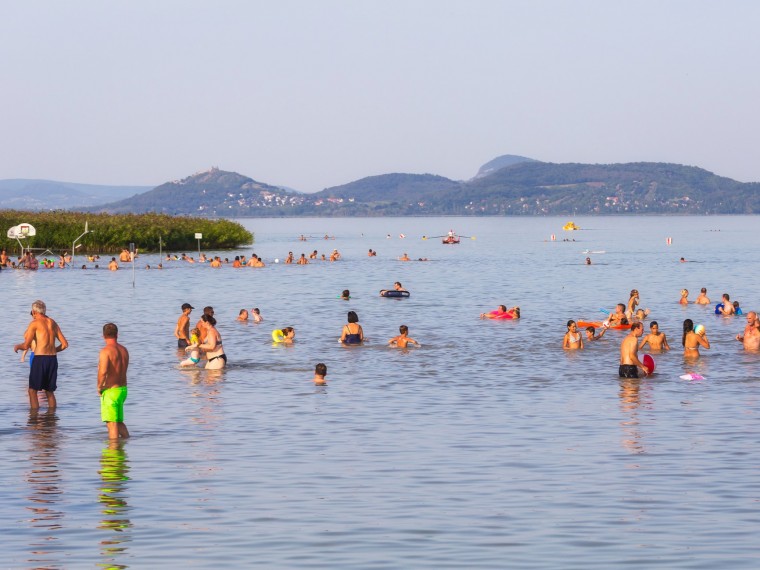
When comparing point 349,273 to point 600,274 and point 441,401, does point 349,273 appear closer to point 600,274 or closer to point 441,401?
point 600,274

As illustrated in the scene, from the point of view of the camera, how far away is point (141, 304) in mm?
57312

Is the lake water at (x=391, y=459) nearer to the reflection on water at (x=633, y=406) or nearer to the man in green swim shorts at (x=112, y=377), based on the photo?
the reflection on water at (x=633, y=406)

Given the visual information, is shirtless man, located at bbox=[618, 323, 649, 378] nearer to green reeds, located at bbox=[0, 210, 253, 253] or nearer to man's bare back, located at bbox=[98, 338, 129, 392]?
man's bare back, located at bbox=[98, 338, 129, 392]

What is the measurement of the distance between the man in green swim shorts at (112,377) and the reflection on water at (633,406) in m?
8.10

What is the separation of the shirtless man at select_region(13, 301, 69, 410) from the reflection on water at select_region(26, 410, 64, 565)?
70 centimetres

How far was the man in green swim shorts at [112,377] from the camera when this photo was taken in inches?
747

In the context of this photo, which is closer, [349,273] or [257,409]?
[257,409]

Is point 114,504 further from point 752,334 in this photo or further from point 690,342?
point 752,334

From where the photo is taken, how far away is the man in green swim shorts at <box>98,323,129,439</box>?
18969 mm

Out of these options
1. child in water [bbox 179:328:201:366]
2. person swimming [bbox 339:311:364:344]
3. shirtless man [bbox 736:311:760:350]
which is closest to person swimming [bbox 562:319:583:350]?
shirtless man [bbox 736:311:760:350]

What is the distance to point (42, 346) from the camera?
22.0 metres

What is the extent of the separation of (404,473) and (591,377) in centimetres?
1287

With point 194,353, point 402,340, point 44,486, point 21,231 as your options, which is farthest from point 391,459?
point 21,231

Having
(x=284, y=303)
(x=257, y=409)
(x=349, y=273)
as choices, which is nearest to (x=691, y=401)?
(x=257, y=409)
